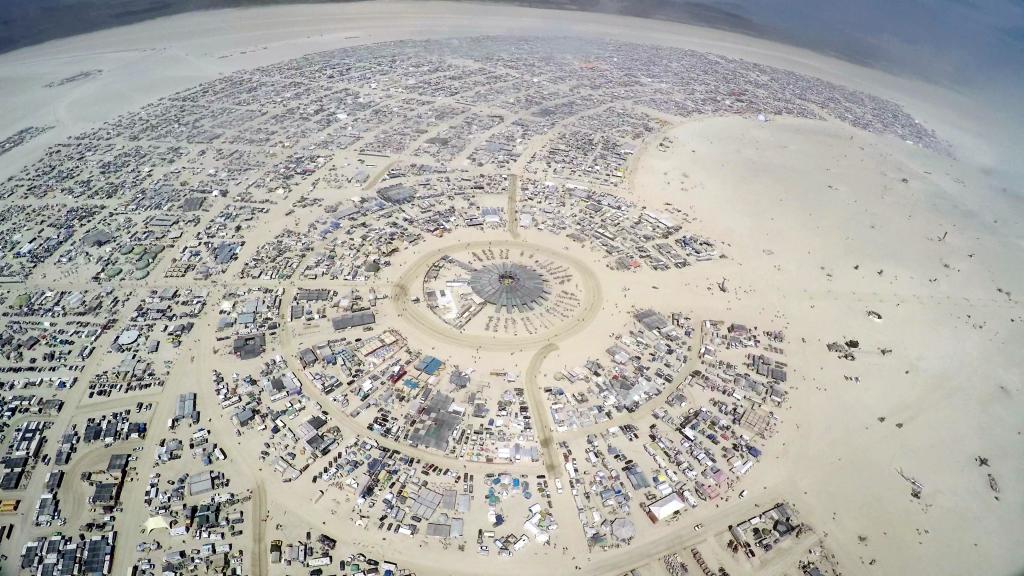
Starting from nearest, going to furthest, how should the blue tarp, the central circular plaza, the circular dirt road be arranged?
the blue tarp
the circular dirt road
the central circular plaza

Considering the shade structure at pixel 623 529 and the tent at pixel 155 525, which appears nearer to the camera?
the tent at pixel 155 525

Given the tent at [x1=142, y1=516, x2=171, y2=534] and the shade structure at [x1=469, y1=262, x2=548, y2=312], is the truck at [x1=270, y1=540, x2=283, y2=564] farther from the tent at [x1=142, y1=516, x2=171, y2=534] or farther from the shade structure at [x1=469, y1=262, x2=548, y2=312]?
the shade structure at [x1=469, y1=262, x2=548, y2=312]

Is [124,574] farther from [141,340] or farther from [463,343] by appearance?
[463,343]

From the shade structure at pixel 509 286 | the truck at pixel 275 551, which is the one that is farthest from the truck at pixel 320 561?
the shade structure at pixel 509 286

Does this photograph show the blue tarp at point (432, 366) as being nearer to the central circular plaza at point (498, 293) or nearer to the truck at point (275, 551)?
the central circular plaza at point (498, 293)

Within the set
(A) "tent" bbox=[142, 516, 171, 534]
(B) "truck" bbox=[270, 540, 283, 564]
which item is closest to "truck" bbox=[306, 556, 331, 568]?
(B) "truck" bbox=[270, 540, 283, 564]

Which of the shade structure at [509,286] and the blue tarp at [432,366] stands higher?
the shade structure at [509,286]
